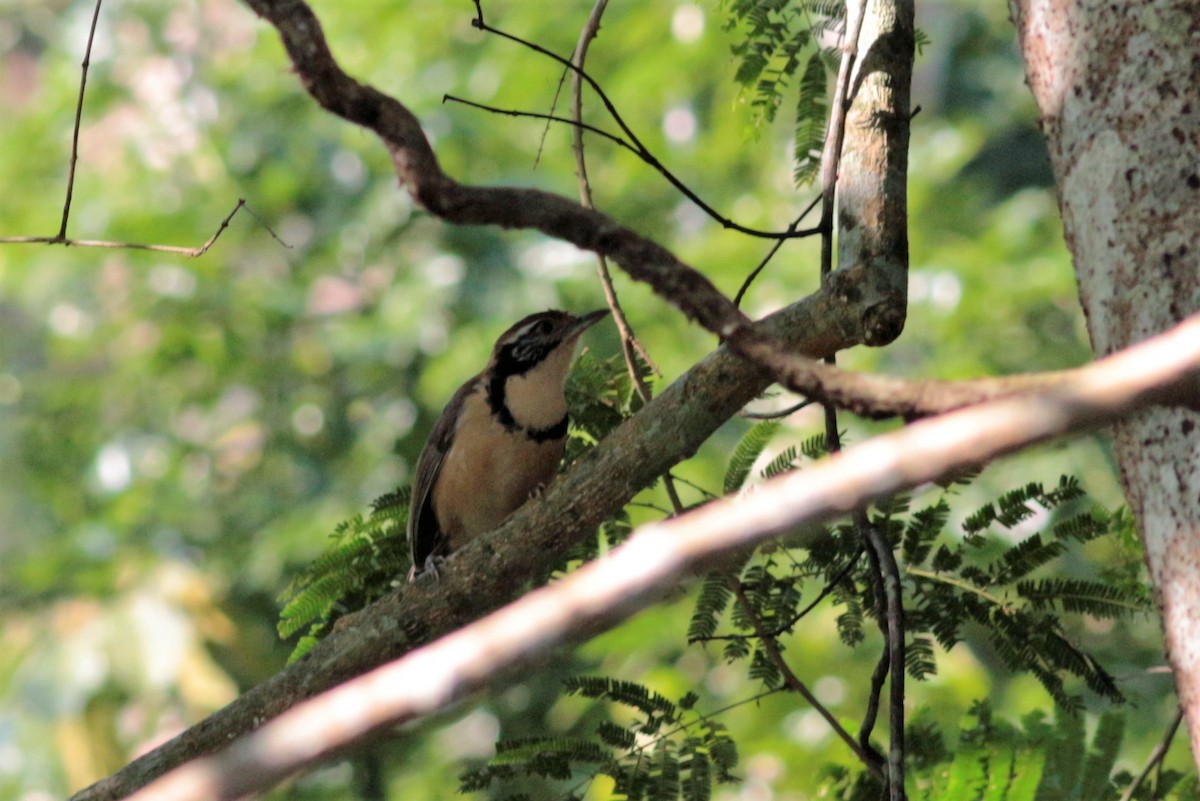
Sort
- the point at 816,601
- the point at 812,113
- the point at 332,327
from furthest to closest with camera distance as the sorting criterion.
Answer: the point at 332,327 → the point at 812,113 → the point at 816,601

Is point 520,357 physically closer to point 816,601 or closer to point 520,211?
point 816,601

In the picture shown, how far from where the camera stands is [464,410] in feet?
19.7

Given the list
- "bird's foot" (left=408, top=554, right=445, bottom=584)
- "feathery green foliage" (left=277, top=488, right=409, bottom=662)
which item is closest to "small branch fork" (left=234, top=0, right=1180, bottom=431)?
"bird's foot" (left=408, top=554, right=445, bottom=584)

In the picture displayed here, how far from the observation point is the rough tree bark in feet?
8.68

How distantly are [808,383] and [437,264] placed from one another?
25.7 feet

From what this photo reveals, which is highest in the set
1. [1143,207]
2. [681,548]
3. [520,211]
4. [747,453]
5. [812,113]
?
[812,113]

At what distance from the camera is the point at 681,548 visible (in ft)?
5.86

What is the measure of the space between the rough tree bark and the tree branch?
980 mm

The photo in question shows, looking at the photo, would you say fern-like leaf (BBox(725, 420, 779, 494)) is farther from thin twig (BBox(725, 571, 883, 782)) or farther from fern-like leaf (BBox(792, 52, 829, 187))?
fern-like leaf (BBox(792, 52, 829, 187))

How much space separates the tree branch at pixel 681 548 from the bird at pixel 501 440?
3.61 meters

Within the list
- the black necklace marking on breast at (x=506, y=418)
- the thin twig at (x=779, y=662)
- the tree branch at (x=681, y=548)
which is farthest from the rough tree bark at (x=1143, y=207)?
the black necklace marking on breast at (x=506, y=418)

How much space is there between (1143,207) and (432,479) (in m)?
3.67

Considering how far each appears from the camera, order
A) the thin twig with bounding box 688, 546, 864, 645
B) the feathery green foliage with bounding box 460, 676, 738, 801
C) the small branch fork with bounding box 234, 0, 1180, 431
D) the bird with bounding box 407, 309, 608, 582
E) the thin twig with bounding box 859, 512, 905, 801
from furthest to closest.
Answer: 1. the bird with bounding box 407, 309, 608, 582
2. the feathery green foliage with bounding box 460, 676, 738, 801
3. the thin twig with bounding box 688, 546, 864, 645
4. the thin twig with bounding box 859, 512, 905, 801
5. the small branch fork with bounding box 234, 0, 1180, 431

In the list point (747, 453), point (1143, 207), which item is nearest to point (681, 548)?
point (1143, 207)
